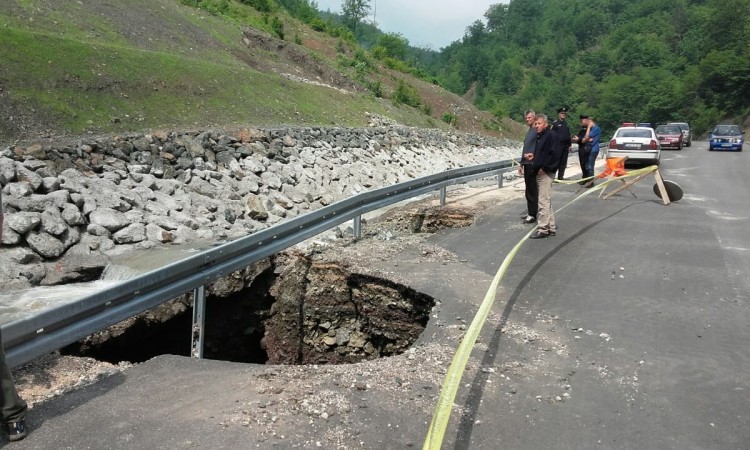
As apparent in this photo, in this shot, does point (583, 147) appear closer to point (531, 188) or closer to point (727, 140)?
point (531, 188)

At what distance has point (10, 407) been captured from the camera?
327 centimetres

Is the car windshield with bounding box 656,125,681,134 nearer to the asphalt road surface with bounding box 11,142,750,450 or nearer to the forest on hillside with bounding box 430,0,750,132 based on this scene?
the forest on hillside with bounding box 430,0,750,132

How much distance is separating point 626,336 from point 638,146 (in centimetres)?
1794

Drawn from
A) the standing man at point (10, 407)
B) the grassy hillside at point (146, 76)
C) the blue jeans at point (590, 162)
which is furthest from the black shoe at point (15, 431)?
the blue jeans at point (590, 162)

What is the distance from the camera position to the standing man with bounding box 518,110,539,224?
9773 millimetres

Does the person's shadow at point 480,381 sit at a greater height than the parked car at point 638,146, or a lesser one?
lesser

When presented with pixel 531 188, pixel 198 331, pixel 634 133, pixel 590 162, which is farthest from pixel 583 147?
pixel 198 331

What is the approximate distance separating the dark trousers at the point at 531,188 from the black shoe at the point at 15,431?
26.2 feet

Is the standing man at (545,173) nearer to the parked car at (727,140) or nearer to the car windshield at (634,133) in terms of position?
the car windshield at (634,133)

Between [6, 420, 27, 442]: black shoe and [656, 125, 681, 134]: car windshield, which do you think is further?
[656, 125, 681, 134]: car windshield

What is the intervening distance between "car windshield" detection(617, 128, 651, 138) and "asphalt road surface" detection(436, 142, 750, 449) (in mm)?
11979

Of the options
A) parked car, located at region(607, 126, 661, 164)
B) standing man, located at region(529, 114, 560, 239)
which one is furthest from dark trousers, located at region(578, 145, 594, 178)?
standing man, located at region(529, 114, 560, 239)

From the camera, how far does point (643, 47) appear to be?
5007 inches

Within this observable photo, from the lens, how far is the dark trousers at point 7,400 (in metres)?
3.26
